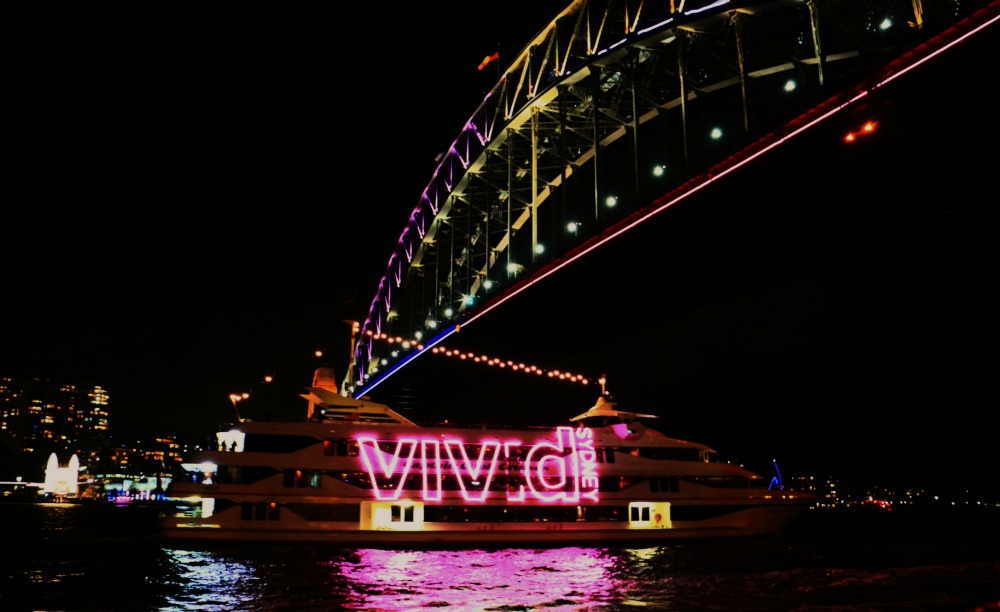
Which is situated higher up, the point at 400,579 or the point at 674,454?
the point at 674,454

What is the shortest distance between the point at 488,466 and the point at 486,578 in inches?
328

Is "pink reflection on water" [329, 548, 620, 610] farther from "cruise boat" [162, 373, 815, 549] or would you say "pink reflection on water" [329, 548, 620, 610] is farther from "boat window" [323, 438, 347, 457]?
"boat window" [323, 438, 347, 457]

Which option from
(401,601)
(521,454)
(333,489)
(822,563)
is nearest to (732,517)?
(822,563)

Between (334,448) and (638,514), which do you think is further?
(638,514)

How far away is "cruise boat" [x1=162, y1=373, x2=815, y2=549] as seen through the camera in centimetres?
2508

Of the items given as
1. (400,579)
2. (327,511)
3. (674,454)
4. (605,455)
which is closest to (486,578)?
(400,579)

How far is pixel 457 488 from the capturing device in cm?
2681

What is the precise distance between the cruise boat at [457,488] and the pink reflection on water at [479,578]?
145cm

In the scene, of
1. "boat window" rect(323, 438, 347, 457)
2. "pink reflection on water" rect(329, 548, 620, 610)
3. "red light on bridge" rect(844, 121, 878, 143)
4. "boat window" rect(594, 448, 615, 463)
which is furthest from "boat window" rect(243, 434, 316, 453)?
"red light on bridge" rect(844, 121, 878, 143)

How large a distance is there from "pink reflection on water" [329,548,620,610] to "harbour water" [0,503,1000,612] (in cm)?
4

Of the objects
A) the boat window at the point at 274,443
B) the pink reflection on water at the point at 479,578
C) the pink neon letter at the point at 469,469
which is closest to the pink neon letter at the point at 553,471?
the pink neon letter at the point at 469,469

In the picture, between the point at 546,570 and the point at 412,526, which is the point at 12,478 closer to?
the point at 412,526

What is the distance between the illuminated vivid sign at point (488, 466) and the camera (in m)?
26.3

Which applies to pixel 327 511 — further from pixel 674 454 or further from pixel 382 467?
pixel 674 454
